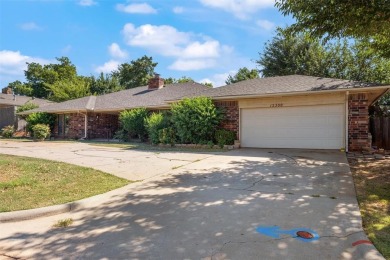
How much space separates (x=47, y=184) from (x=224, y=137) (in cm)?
881

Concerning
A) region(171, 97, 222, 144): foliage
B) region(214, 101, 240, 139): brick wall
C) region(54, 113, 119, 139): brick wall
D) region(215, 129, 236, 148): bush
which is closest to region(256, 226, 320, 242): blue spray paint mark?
region(215, 129, 236, 148): bush

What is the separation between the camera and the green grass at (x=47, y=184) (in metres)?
4.95

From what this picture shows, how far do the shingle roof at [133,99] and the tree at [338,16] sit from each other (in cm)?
1149

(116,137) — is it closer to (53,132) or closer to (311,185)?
(53,132)

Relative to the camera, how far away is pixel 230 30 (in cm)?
1312

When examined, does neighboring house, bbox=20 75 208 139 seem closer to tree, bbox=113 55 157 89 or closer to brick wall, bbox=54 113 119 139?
brick wall, bbox=54 113 119 139

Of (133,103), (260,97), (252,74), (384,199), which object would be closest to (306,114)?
(260,97)

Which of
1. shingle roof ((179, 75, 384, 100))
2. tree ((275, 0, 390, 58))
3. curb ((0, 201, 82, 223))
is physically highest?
tree ((275, 0, 390, 58))

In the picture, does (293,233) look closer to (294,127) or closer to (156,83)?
(294,127)

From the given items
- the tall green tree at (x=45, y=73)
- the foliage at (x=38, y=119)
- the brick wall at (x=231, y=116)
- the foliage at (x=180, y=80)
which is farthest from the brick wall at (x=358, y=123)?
the tall green tree at (x=45, y=73)

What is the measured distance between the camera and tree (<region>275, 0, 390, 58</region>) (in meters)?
6.17

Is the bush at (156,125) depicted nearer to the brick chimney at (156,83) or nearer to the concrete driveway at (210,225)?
the brick chimney at (156,83)

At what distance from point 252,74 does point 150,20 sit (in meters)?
24.5

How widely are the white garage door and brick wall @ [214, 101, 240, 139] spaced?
30 centimetres
